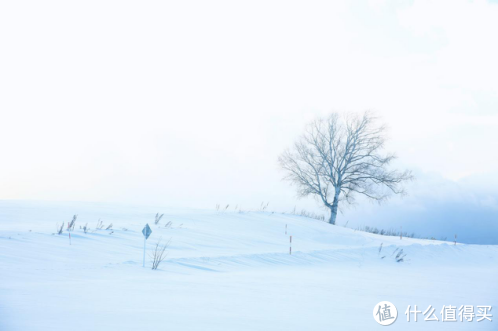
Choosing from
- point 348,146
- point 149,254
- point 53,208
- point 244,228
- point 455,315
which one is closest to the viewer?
point 455,315

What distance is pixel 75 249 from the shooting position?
11570 mm

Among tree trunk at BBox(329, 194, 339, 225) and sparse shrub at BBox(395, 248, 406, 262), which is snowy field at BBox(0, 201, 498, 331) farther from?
tree trunk at BBox(329, 194, 339, 225)

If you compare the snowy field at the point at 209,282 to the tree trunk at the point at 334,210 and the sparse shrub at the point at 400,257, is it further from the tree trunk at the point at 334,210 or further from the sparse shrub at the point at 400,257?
the tree trunk at the point at 334,210

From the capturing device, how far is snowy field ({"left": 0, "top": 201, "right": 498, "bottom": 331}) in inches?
223

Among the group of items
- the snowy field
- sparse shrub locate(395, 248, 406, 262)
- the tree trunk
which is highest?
the tree trunk

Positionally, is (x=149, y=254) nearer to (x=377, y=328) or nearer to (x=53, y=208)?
(x=377, y=328)

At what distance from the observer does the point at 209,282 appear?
8.84 m

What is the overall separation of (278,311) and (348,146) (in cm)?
2386

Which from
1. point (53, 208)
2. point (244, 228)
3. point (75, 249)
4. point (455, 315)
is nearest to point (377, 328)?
point (455, 315)

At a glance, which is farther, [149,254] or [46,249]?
[149,254]

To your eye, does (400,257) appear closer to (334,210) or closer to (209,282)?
(209,282)

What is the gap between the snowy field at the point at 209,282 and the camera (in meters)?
5.68

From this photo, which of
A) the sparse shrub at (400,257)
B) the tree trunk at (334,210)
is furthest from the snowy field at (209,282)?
the tree trunk at (334,210)

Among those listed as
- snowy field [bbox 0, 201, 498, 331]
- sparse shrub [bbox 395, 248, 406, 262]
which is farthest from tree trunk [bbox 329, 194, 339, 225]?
sparse shrub [bbox 395, 248, 406, 262]
